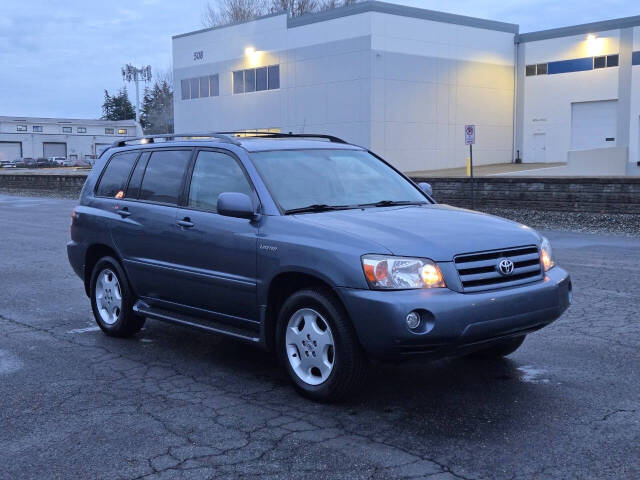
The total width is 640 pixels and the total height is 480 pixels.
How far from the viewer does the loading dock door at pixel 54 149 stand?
11106cm

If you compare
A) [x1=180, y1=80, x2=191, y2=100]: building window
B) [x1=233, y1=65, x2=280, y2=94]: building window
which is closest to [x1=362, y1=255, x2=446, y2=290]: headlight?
[x1=233, y1=65, x2=280, y2=94]: building window

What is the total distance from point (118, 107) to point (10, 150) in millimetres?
37097

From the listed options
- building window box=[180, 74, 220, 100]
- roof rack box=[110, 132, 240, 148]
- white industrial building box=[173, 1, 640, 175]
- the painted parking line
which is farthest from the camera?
building window box=[180, 74, 220, 100]

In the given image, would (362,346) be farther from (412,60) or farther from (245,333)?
(412,60)

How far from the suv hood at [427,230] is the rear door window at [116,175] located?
250 centimetres

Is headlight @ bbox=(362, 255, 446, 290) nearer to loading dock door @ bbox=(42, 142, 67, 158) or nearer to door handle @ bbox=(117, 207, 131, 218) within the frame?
door handle @ bbox=(117, 207, 131, 218)

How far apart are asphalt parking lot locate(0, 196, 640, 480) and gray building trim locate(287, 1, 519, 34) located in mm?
39713

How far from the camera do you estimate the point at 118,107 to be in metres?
142

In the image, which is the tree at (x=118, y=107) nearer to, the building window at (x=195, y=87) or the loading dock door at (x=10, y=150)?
the loading dock door at (x=10, y=150)

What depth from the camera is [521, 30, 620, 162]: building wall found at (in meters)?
48.0

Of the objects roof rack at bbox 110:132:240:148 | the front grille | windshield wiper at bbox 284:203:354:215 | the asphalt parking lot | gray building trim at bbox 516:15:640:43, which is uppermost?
gray building trim at bbox 516:15:640:43

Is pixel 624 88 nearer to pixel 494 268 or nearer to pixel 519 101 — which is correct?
pixel 519 101

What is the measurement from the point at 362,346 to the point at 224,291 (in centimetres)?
138

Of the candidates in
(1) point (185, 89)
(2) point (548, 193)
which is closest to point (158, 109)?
(1) point (185, 89)
